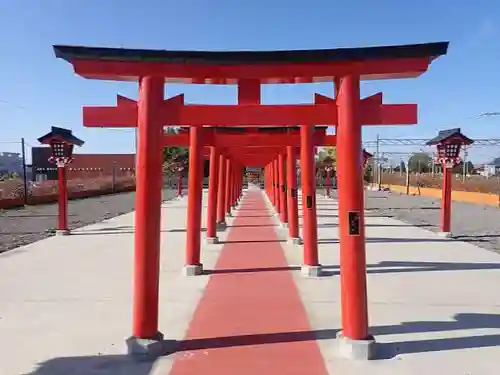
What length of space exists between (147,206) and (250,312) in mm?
2222

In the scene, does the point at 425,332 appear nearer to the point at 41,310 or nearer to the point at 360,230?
the point at 360,230

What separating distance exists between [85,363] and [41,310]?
7.41ft

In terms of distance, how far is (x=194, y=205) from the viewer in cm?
877

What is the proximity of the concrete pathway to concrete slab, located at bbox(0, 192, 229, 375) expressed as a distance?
0.07 feet

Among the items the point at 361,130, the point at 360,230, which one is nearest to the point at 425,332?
the point at 360,230

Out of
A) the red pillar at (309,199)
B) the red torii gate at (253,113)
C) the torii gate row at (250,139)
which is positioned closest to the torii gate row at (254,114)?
the red torii gate at (253,113)

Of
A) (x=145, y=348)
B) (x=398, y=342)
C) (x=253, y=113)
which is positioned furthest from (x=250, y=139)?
(x=145, y=348)

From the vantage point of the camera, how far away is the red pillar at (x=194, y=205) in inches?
345

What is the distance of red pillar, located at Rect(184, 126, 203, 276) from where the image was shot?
28.8 feet

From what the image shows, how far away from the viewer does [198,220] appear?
29.0 feet

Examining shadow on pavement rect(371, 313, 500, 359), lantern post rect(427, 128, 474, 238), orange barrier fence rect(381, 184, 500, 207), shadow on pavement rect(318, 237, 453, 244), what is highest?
lantern post rect(427, 128, 474, 238)

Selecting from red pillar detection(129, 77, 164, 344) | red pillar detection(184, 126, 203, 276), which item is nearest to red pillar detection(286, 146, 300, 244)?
red pillar detection(184, 126, 203, 276)

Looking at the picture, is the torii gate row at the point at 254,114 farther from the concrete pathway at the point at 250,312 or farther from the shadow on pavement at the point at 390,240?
the shadow on pavement at the point at 390,240

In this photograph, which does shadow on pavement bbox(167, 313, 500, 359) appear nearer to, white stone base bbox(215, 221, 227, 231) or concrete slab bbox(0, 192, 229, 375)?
concrete slab bbox(0, 192, 229, 375)
